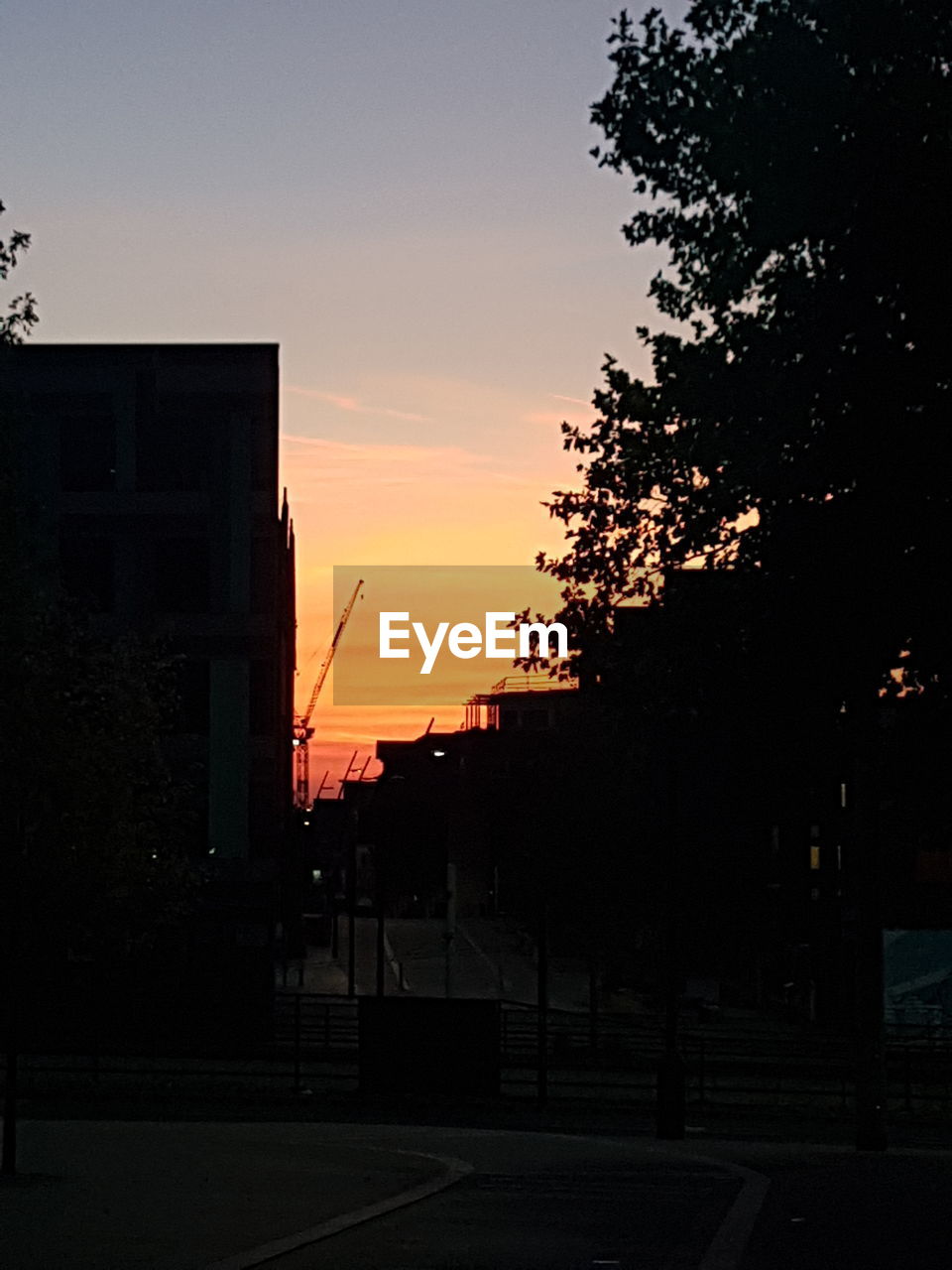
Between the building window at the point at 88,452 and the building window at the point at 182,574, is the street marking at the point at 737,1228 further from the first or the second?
the building window at the point at 88,452

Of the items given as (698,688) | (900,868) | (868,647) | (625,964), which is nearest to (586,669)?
(698,688)

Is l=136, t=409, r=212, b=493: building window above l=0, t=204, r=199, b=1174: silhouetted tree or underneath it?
above

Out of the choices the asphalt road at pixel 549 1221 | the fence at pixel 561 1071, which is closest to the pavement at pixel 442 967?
the fence at pixel 561 1071

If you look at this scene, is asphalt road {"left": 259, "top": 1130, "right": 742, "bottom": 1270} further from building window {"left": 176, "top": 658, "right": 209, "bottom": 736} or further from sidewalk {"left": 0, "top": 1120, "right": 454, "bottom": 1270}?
building window {"left": 176, "top": 658, "right": 209, "bottom": 736}

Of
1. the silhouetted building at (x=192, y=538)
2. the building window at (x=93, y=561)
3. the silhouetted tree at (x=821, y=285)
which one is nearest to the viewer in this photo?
the silhouetted tree at (x=821, y=285)

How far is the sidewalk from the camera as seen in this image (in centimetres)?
1266

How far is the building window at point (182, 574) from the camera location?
74438 millimetres

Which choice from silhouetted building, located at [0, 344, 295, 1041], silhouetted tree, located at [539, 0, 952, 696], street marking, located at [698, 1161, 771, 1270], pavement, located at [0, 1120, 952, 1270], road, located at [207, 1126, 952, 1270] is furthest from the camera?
silhouetted building, located at [0, 344, 295, 1041]

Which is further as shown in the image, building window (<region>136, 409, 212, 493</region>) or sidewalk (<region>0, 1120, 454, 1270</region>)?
building window (<region>136, 409, 212, 493</region>)

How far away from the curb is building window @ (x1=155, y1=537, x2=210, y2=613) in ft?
181

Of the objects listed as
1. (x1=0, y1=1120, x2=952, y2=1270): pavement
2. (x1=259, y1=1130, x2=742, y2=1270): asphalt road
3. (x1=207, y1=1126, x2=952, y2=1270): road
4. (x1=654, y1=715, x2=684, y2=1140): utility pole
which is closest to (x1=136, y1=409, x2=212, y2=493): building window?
(x1=654, y1=715, x2=684, y2=1140): utility pole

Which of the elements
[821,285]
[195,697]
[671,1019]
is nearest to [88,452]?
[195,697]

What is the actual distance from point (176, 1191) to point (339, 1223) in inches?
132

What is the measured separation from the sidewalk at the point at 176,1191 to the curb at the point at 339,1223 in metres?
0.09
